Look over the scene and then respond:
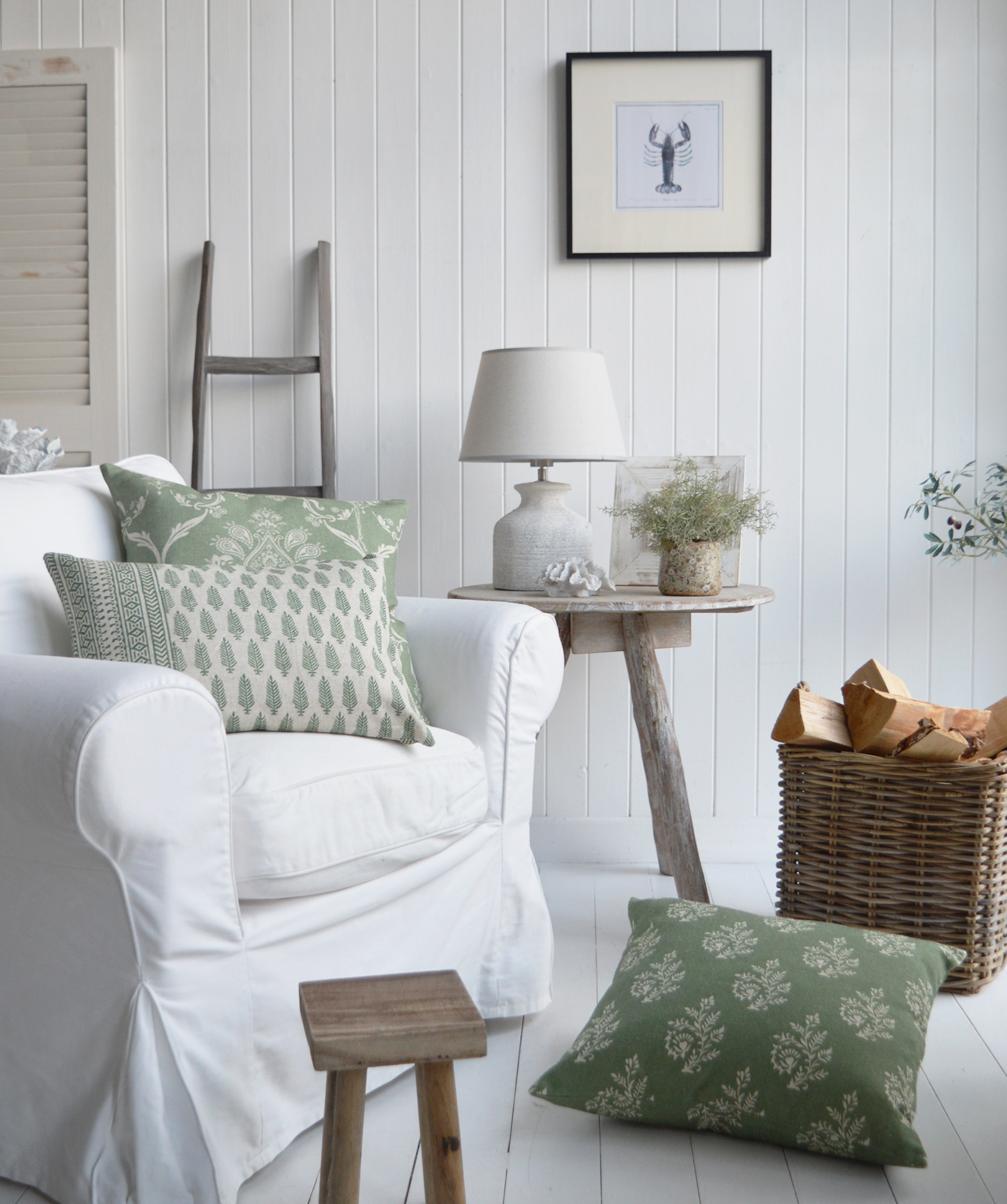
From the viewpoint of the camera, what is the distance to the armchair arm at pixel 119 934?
1081 millimetres

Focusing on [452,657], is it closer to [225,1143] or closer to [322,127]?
[225,1143]

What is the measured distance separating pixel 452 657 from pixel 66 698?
2.38ft

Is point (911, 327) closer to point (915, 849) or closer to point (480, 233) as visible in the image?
point (480, 233)

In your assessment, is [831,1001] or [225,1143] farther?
[831,1001]

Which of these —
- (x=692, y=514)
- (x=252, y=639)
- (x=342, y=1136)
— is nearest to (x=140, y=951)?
(x=342, y=1136)

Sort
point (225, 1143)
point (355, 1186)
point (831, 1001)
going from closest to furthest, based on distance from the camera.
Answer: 1. point (355, 1186)
2. point (225, 1143)
3. point (831, 1001)

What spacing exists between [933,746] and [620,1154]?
84cm

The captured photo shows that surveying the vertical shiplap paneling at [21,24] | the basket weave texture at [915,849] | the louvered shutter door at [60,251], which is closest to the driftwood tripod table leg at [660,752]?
the basket weave texture at [915,849]

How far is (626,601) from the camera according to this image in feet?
6.66

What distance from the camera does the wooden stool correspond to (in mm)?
951

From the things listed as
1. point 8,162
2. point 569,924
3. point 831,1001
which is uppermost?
point 8,162

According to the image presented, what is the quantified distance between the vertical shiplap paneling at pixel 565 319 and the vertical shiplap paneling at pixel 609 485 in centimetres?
2

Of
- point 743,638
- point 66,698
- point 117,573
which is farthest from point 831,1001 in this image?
point 743,638

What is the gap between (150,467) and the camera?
1919mm
